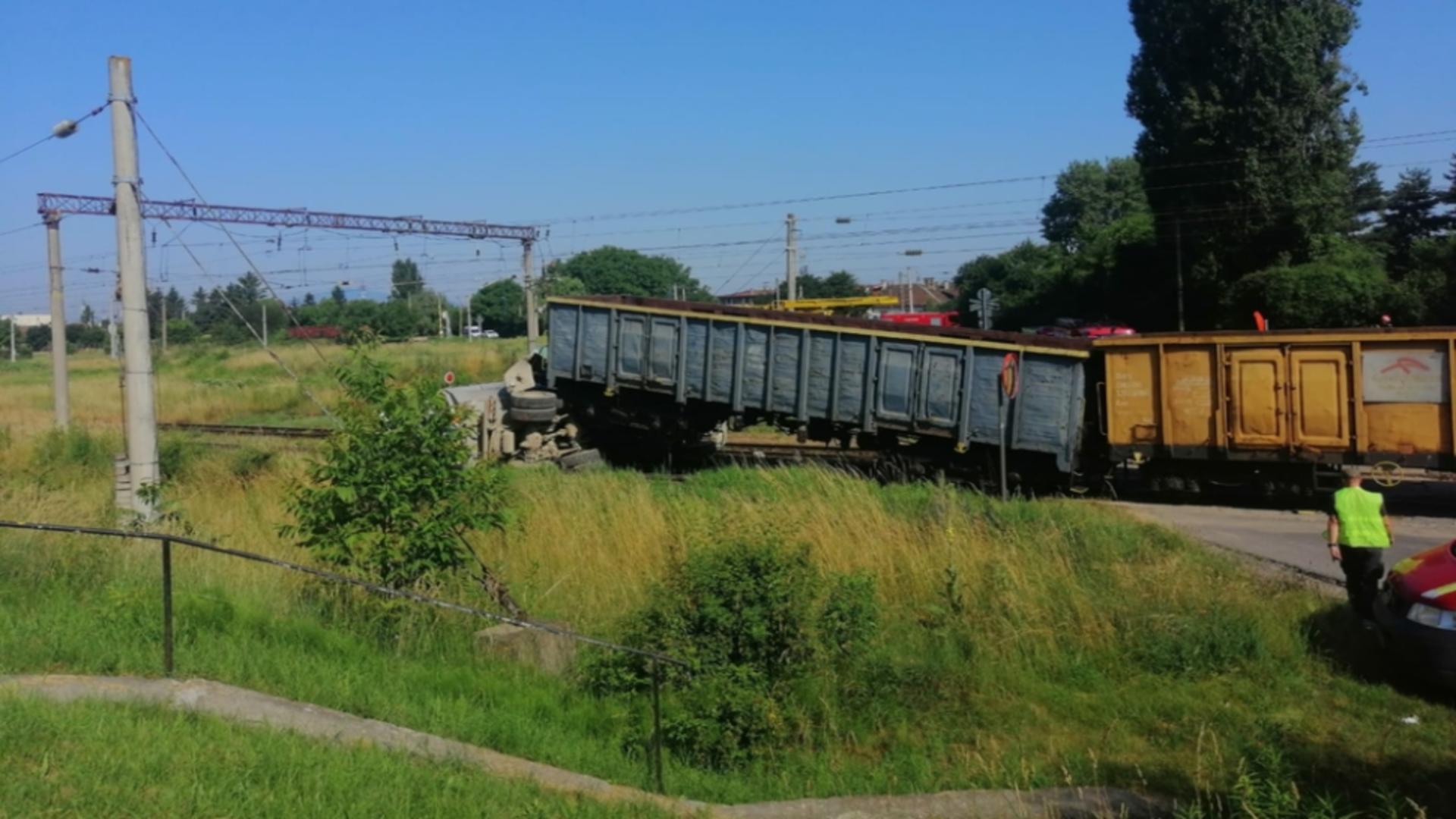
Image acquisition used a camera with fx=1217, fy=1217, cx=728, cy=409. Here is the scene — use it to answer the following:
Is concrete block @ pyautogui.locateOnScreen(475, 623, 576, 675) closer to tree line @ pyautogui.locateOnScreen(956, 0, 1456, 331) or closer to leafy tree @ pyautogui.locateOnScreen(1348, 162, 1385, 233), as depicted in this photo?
tree line @ pyautogui.locateOnScreen(956, 0, 1456, 331)

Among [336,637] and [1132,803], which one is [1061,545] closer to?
[1132,803]

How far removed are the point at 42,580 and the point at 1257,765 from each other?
8.05m

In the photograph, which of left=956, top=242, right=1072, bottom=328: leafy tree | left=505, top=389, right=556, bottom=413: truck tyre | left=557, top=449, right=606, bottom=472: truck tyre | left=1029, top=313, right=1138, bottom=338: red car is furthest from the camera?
left=956, top=242, right=1072, bottom=328: leafy tree

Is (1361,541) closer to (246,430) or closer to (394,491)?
(394,491)

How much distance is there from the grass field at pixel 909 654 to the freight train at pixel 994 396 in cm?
519

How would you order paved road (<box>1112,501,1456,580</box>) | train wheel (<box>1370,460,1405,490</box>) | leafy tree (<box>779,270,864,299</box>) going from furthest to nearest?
leafy tree (<box>779,270,864,299</box>) < train wheel (<box>1370,460,1405,490</box>) < paved road (<box>1112,501,1456,580</box>)

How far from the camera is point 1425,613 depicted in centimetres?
793

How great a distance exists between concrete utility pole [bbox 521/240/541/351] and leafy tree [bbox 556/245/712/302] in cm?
3310

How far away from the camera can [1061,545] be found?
1097 cm

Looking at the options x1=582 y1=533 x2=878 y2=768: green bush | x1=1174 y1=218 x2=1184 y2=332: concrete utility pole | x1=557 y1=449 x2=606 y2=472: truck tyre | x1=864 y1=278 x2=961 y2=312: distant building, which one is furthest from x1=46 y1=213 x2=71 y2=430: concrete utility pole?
x1=864 y1=278 x2=961 y2=312: distant building

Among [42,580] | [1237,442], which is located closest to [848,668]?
[42,580]

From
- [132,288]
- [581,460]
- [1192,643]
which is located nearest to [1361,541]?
[1192,643]

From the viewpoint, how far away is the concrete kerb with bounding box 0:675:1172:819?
224 inches

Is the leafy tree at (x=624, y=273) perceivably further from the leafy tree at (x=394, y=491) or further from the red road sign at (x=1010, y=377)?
the leafy tree at (x=394, y=491)
